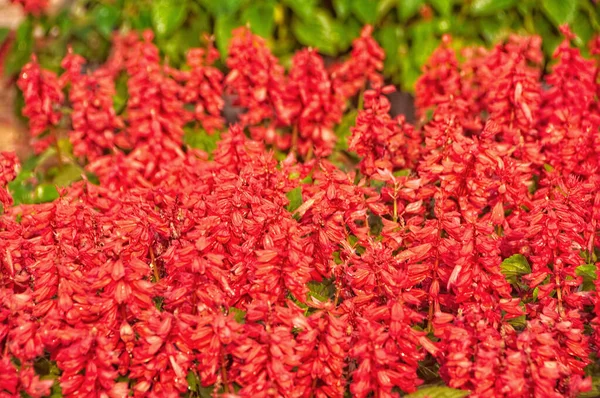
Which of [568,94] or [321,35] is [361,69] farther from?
[321,35]

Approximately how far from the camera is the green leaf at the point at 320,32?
757cm

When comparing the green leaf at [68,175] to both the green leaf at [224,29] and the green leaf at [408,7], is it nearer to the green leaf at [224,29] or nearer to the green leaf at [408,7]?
the green leaf at [224,29]

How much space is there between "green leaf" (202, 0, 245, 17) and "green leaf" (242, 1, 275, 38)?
0.12 m

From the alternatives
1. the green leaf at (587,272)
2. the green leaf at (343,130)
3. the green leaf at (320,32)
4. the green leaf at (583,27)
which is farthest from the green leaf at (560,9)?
the green leaf at (587,272)

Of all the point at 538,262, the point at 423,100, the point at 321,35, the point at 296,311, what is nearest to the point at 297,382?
the point at 296,311

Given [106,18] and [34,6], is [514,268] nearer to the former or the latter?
[106,18]

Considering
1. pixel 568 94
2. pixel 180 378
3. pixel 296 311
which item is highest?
pixel 568 94

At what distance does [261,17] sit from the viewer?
24.1 ft

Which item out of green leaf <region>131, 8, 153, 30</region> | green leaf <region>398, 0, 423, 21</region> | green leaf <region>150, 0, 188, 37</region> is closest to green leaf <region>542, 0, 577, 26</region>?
green leaf <region>398, 0, 423, 21</region>

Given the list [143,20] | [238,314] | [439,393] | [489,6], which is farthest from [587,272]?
[143,20]

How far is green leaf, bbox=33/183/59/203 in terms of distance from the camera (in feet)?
15.1

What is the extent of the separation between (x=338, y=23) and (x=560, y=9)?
205 cm

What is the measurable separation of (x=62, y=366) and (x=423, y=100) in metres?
3.33

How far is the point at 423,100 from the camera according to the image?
17.1 feet
